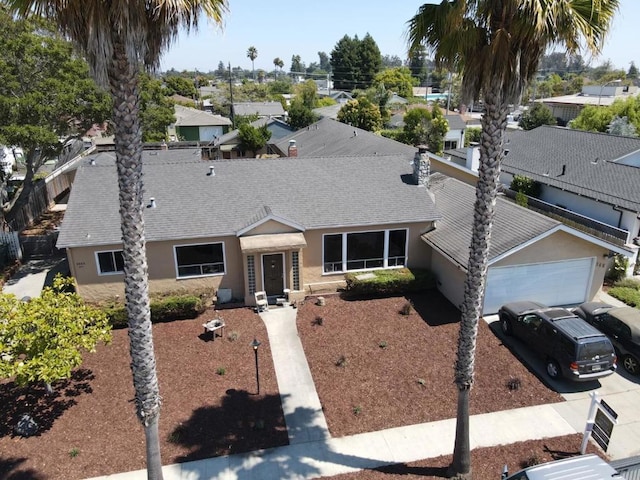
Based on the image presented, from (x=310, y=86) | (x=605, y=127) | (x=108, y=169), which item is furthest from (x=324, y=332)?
(x=310, y=86)

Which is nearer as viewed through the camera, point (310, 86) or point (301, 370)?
point (301, 370)

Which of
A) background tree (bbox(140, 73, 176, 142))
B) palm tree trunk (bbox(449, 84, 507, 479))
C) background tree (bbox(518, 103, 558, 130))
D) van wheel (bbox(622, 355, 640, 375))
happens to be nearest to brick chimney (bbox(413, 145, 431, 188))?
van wheel (bbox(622, 355, 640, 375))

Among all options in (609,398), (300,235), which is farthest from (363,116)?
(609,398)

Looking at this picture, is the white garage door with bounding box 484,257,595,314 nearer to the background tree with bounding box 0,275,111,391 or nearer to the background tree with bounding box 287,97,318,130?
the background tree with bounding box 0,275,111,391

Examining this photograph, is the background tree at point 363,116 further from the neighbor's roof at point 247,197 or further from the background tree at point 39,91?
the background tree at point 39,91

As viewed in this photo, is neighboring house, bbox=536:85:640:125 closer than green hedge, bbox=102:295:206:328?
No

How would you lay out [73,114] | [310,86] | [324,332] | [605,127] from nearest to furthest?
[324,332] < [73,114] < [605,127] < [310,86]

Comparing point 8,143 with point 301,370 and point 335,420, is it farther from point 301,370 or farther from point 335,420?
point 335,420
